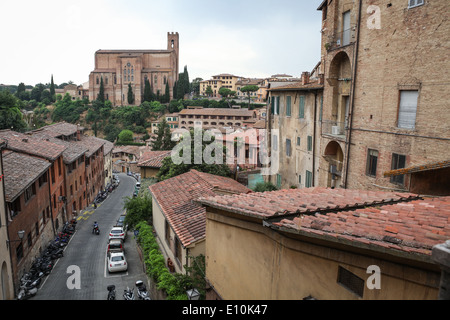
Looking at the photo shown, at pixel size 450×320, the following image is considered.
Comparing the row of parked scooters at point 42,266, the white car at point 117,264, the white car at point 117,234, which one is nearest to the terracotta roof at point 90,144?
the row of parked scooters at point 42,266

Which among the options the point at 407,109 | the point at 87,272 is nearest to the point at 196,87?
the point at 87,272

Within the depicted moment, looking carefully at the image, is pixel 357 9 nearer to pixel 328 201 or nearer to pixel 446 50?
pixel 446 50

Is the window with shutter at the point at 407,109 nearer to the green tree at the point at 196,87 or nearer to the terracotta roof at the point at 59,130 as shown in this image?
the terracotta roof at the point at 59,130

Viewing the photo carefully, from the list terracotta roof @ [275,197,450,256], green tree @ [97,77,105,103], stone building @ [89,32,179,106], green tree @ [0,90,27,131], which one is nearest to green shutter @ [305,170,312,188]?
terracotta roof @ [275,197,450,256]

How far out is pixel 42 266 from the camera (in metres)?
19.2

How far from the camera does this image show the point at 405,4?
13266 millimetres

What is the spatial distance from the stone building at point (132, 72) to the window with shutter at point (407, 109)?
110 m

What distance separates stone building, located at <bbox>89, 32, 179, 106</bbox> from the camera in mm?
120562

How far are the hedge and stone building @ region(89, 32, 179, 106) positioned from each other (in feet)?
344

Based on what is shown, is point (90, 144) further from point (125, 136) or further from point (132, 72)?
point (132, 72)

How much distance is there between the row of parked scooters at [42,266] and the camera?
1642 cm

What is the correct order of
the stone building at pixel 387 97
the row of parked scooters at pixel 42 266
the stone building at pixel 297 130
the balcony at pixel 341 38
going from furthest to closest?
the stone building at pixel 297 130
the balcony at pixel 341 38
the row of parked scooters at pixel 42 266
the stone building at pixel 387 97

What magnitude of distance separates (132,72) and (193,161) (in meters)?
105

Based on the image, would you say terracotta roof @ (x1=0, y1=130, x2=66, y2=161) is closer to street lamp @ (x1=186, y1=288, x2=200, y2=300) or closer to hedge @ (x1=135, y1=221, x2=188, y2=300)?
hedge @ (x1=135, y1=221, x2=188, y2=300)
